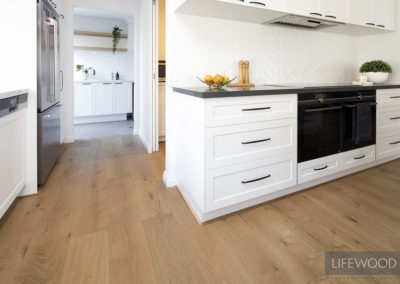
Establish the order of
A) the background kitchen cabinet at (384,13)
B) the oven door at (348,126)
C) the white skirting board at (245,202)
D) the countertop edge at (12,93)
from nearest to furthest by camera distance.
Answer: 1. the countertop edge at (12,93)
2. the white skirting board at (245,202)
3. the oven door at (348,126)
4. the background kitchen cabinet at (384,13)

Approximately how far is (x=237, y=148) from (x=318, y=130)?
34.1 inches

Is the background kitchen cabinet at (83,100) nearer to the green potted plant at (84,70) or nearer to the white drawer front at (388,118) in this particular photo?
the green potted plant at (84,70)

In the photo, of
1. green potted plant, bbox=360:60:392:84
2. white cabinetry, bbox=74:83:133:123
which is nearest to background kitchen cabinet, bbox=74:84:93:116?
white cabinetry, bbox=74:83:133:123

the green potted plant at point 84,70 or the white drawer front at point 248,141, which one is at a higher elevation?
the green potted plant at point 84,70

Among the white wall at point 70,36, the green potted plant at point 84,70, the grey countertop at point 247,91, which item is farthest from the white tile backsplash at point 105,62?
the grey countertop at point 247,91

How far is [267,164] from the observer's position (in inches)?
73.2

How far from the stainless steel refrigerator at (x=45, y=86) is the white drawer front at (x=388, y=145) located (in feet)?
11.0

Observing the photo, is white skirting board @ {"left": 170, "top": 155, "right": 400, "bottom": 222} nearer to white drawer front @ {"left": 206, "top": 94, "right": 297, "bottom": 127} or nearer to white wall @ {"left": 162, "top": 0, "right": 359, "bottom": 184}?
white wall @ {"left": 162, "top": 0, "right": 359, "bottom": 184}

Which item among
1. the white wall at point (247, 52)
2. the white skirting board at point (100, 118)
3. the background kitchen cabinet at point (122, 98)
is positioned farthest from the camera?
the background kitchen cabinet at point (122, 98)

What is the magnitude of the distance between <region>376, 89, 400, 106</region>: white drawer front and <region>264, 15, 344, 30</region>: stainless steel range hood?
0.89m

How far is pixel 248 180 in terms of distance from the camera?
1793mm
